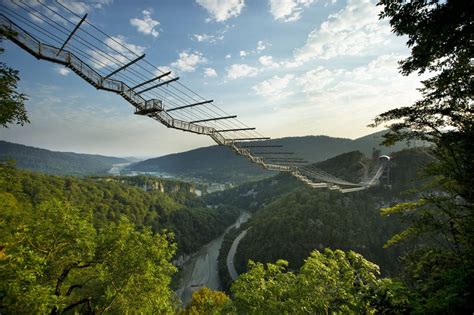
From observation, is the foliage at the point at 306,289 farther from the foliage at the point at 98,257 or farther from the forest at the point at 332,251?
the foliage at the point at 98,257

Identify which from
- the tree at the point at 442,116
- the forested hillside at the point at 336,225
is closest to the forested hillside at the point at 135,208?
the forested hillside at the point at 336,225

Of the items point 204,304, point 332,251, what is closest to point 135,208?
point 204,304

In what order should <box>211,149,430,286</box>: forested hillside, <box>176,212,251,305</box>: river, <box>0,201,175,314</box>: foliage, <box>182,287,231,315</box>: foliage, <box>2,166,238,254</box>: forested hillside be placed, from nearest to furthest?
<box>0,201,175,314</box>: foliage → <box>182,287,231,315</box>: foliage → <box>211,149,430,286</box>: forested hillside → <box>176,212,251,305</box>: river → <box>2,166,238,254</box>: forested hillside

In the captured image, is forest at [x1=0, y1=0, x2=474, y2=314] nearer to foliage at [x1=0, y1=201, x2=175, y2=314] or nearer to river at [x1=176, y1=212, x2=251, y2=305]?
foliage at [x1=0, y1=201, x2=175, y2=314]

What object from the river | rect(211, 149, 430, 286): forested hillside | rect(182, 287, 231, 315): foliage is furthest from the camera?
the river

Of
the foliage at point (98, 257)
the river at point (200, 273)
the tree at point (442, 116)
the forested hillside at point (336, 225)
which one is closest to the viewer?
the tree at point (442, 116)

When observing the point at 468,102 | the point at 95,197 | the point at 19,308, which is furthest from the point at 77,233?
the point at 95,197

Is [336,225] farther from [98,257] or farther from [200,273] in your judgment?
[98,257]

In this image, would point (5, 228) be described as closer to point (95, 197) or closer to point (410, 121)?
point (410, 121)

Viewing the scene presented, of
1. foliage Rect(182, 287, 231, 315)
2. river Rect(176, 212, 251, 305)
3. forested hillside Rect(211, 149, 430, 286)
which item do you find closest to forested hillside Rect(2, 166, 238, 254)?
river Rect(176, 212, 251, 305)
